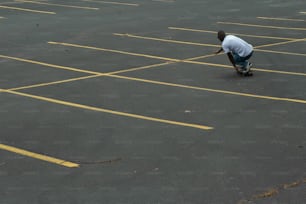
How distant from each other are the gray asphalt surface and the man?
1.10 feet

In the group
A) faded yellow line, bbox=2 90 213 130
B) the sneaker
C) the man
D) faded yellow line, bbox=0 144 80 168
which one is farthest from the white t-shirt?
faded yellow line, bbox=0 144 80 168

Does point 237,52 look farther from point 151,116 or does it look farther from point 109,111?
point 109,111

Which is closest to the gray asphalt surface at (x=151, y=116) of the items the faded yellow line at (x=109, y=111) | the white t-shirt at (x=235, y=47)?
the faded yellow line at (x=109, y=111)

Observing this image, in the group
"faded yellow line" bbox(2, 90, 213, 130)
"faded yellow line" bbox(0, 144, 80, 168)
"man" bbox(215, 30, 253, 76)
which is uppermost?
"man" bbox(215, 30, 253, 76)

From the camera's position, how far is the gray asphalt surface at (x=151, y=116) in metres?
8.67

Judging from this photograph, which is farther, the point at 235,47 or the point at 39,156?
the point at 235,47

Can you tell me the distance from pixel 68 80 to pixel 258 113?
4.72 meters

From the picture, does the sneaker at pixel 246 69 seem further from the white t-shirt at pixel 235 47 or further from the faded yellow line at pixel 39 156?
the faded yellow line at pixel 39 156

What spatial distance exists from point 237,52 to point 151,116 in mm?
3858

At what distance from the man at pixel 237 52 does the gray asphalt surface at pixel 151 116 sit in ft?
1.10

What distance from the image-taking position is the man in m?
15.0

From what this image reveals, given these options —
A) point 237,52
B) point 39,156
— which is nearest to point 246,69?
point 237,52

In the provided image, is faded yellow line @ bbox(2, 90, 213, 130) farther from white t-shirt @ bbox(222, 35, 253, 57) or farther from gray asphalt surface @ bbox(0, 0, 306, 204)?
white t-shirt @ bbox(222, 35, 253, 57)

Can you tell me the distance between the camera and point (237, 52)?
15109 mm
